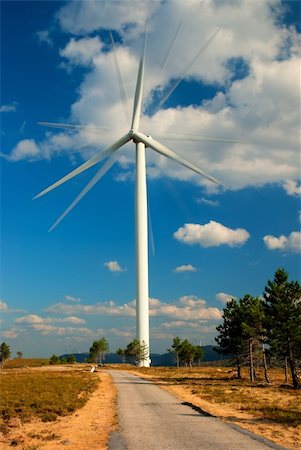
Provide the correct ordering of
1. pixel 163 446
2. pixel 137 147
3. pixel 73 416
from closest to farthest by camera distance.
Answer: pixel 163 446, pixel 73 416, pixel 137 147

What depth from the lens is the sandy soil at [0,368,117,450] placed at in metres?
20.8

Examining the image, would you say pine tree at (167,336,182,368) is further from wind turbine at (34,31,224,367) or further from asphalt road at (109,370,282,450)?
asphalt road at (109,370,282,450)

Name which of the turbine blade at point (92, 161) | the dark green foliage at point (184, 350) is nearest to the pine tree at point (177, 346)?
the dark green foliage at point (184, 350)

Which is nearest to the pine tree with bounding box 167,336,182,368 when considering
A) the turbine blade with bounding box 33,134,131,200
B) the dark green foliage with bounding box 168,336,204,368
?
the dark green foliage with bounding box 168,336,204,368

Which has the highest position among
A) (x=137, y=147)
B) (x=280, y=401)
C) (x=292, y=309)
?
(x=137, y=147)

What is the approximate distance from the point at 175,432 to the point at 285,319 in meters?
39.7

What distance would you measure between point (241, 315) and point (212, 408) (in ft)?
141

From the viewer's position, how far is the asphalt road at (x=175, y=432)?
19.0 meters

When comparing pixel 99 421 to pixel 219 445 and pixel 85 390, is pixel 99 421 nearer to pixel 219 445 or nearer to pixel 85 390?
pixel 219 445

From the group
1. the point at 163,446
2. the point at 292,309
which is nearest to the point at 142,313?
the point at 292,309

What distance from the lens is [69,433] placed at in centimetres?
2378

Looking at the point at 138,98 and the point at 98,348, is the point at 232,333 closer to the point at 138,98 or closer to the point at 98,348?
the point at 138,98

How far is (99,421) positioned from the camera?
26922 mm

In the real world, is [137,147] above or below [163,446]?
above
